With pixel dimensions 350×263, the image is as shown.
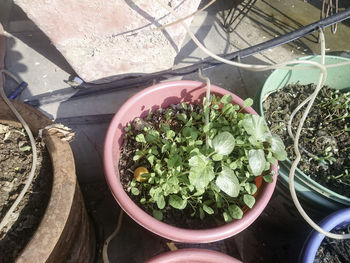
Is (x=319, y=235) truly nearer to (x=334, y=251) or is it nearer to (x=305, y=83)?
(x=334, y=251)

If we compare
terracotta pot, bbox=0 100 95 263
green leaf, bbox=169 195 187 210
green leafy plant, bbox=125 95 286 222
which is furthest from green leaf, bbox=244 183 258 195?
terracotta pot, bbox=0 100 95 263

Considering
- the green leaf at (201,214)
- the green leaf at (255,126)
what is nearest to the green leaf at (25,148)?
the green leaf at (201,214)

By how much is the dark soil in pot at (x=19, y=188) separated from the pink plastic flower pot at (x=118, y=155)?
209 mm

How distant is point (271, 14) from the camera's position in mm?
1958

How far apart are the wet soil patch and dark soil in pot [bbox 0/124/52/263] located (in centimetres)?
26

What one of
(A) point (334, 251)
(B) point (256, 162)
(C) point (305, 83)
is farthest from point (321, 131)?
(B) point (256, 162)

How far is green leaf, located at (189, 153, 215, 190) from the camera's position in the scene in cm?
86

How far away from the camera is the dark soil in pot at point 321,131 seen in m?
1.26

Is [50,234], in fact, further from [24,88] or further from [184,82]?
[24,88]

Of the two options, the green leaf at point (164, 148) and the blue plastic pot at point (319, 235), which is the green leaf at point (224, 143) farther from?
the blue plastic pot at point (319, 235)

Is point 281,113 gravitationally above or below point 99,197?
above

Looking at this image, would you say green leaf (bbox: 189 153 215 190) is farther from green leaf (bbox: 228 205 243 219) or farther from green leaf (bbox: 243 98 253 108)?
green leaf (bbox: 243 98 253 108)

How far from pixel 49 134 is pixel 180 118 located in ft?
1.51

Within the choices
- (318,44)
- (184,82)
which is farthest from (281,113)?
(318,44)
